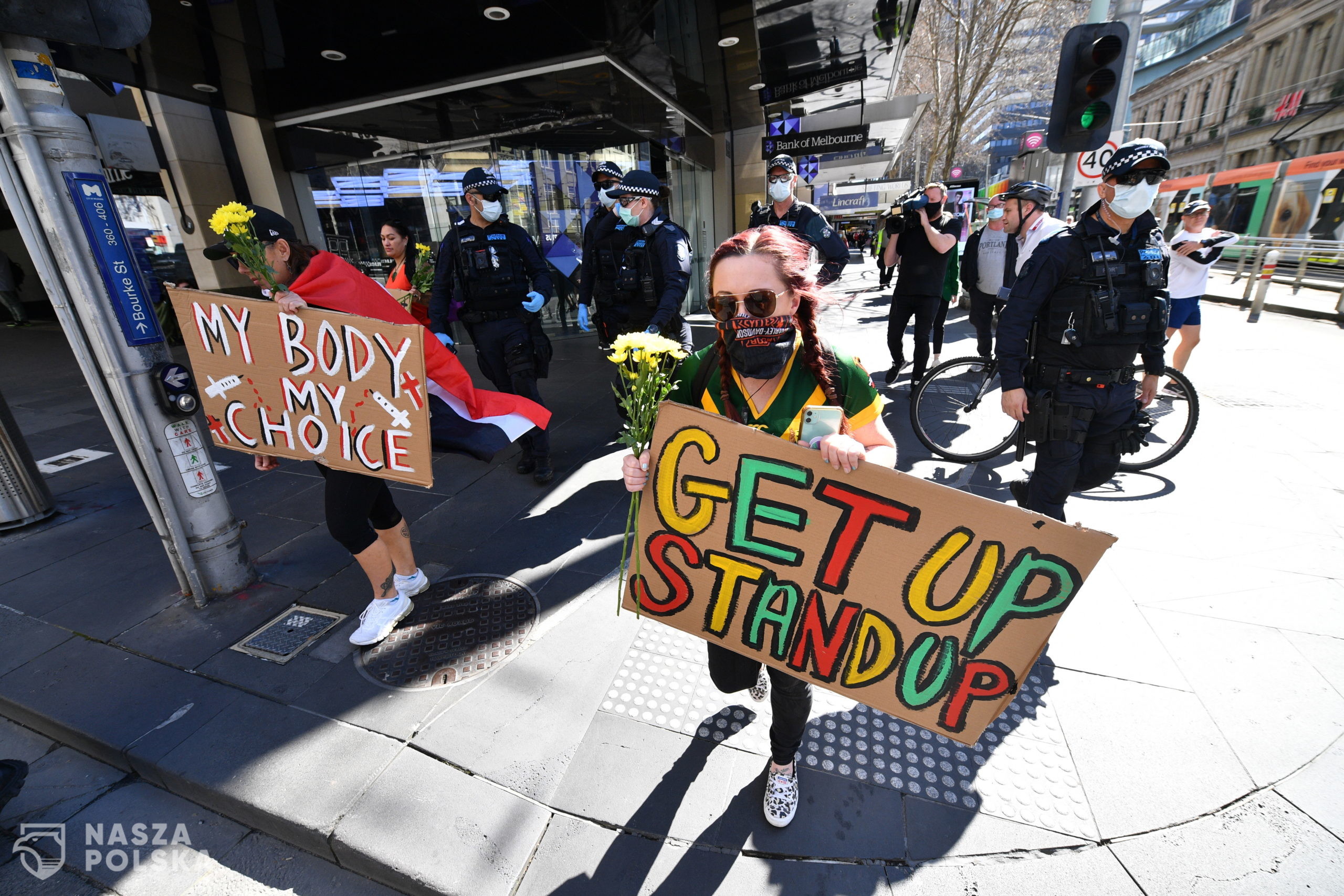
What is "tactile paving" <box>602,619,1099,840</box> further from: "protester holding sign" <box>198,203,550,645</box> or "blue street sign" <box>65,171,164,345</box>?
"blue street sign" <box>65,171,164,345</box>

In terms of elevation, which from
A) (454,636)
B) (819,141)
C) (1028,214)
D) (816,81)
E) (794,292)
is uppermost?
(816,81)

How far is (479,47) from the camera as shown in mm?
5918

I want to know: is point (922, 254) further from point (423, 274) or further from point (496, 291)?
point (423, 274)

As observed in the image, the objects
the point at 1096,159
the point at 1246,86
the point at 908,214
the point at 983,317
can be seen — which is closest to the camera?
the point at 1096,159

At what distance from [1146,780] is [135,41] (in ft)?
16.8

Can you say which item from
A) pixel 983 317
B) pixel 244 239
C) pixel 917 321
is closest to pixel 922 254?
pixel 917 321

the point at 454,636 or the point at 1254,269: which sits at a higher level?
the point at 1254,269

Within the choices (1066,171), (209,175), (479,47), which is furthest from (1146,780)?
(209,175)

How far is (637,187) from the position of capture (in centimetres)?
450

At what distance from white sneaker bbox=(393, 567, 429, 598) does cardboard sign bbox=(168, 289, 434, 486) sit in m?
0.74

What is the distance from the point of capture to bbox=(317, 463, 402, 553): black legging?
2.70 meters

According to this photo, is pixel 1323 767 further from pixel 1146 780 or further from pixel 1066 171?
pixel 1066 171

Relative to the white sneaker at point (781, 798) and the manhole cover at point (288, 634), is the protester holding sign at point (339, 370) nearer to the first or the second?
the manhole cover at point (288, 634)

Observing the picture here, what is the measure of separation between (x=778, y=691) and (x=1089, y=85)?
16.8 feet
